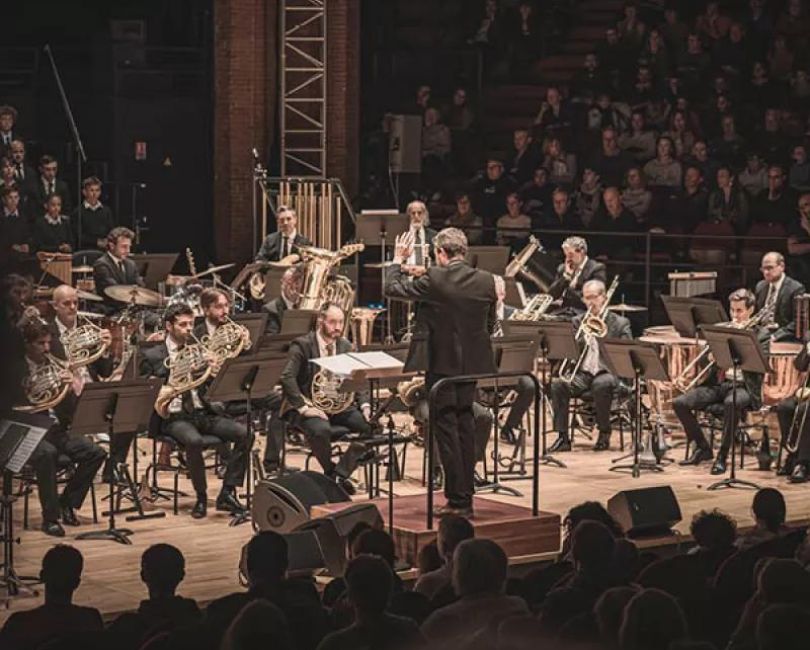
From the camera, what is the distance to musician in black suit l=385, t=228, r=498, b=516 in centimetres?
966

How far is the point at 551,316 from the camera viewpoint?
45.9 ft

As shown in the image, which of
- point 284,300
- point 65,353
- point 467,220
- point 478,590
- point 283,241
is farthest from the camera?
point 467,220

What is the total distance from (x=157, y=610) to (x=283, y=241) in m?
9.68

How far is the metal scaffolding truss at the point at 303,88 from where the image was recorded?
18641mm

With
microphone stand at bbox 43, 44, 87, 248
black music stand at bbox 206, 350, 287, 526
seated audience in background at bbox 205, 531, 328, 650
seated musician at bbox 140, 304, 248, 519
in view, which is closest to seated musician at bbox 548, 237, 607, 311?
black music stand at bbox 206, 350, 287, 526

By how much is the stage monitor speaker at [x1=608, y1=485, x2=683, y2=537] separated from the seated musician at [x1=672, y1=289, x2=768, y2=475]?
2916mm

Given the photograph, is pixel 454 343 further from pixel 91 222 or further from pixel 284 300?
pixel 91 222

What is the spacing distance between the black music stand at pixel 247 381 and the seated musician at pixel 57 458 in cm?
84

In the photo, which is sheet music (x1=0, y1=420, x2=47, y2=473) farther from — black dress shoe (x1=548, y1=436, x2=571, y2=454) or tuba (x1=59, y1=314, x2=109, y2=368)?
black dress shoe (x1=548, y1=436, x2=571, y2=454)

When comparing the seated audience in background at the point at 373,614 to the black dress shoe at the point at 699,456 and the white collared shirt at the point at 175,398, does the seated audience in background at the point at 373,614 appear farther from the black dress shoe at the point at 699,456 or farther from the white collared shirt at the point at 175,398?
the black dress shoe at the point at 699,456

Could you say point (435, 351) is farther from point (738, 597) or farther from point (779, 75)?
point (779, 75)

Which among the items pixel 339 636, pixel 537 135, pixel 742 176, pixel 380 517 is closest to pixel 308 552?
pixel 380 517

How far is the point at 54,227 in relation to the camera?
1622 cm

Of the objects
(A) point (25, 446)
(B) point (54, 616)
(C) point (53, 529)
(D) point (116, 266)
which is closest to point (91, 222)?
(D) point (116, 266)
